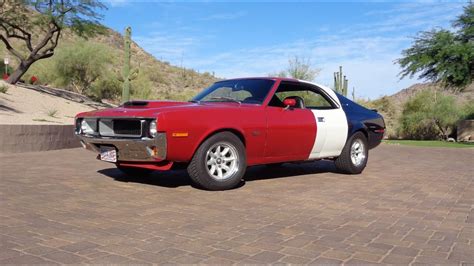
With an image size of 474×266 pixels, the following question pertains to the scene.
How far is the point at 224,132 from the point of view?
625cm

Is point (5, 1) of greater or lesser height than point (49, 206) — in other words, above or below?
above

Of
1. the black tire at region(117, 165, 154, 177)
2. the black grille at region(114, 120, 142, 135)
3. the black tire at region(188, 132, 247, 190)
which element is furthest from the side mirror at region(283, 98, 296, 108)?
the black tire at region(117, 165, 154, 177)

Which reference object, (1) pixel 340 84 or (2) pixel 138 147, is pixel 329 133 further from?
(1) pixel 340 84

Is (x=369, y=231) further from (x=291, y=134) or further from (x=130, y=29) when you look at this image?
(x=130, y=29)

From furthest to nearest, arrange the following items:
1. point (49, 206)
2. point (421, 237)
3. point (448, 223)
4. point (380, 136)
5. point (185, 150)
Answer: point (380, 136) → point (185, 150) → point (49, 206) → point (448, 223) → point (421, 237)

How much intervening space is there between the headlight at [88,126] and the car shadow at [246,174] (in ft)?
2.93

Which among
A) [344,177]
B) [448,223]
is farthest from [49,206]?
[344,177]

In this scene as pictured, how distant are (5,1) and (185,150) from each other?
20558 millimetres

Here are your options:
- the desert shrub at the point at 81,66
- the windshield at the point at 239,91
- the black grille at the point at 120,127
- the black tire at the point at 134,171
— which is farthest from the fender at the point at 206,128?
the desert shrub at the point at 81,66

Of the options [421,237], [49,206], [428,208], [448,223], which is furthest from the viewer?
[428,208]

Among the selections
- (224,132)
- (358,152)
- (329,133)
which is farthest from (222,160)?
(358,152)

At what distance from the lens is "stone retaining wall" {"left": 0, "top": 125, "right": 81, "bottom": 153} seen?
10.7 meters

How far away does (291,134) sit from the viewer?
7.05m

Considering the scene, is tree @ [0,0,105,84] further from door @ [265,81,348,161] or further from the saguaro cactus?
door @ [265,81,348,161]
